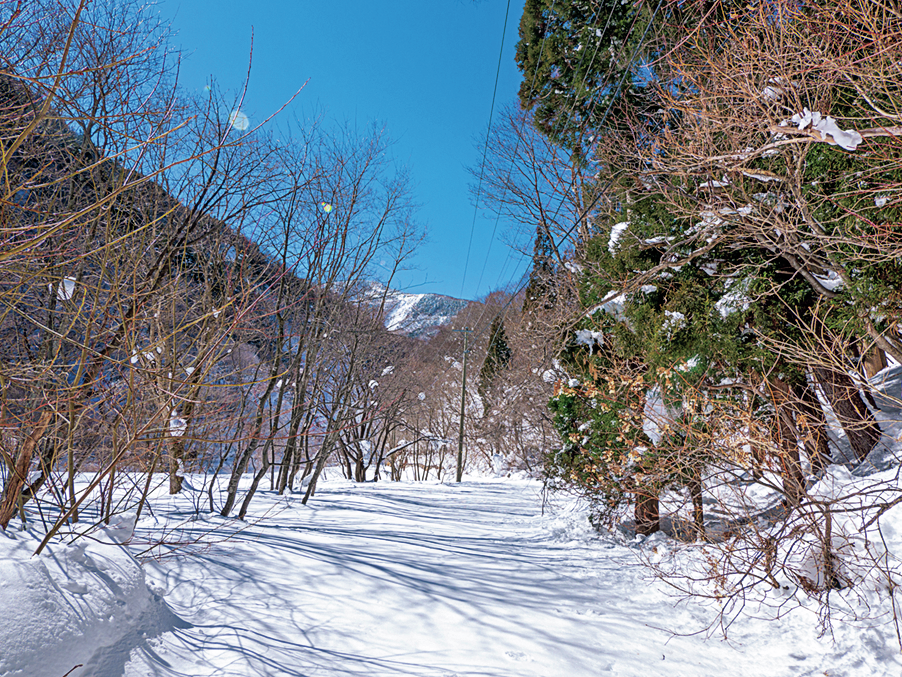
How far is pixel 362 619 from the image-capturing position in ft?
11.5

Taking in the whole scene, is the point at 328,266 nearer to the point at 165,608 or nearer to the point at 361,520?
the point at 361,520

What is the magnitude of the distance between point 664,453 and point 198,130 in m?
6.61

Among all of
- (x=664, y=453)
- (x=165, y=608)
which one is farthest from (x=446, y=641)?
(x=664, y=453)

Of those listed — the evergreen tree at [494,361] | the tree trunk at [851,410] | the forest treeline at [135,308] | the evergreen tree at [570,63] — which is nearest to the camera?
the forest treeline at [135,308]

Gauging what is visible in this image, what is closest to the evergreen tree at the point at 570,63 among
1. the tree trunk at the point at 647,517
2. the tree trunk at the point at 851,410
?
the tree trunk at the point at 851,410

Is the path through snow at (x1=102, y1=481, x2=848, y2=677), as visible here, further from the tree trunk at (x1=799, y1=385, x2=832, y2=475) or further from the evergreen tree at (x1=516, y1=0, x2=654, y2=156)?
the evergreen tree at (x1=516, y1=0, x2=654, y2=156)

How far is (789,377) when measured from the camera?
193 inches

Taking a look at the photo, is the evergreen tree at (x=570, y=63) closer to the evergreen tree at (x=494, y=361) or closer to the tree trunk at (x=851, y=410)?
the tree trunk at (x=851, y=410)

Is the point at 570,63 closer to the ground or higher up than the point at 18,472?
higher up

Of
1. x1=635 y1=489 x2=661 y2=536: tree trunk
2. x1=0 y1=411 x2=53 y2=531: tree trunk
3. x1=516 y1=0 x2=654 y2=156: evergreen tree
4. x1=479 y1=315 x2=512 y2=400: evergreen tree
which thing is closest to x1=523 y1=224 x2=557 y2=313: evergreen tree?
x1=516 y1=0 x2=654 y2=156: evergreen tree

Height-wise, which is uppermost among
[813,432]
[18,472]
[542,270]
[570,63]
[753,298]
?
[570,63]

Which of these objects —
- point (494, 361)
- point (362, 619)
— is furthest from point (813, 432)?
point (494, 361)

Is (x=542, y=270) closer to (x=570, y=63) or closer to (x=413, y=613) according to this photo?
(x=570, y=63)

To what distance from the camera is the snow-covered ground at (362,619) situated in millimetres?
2562
